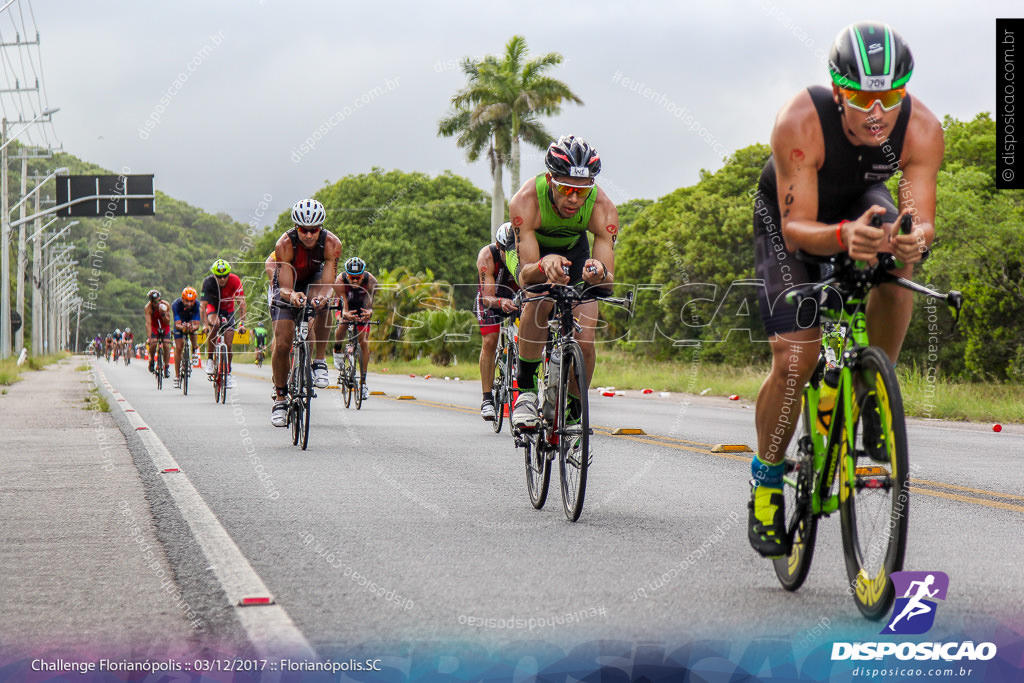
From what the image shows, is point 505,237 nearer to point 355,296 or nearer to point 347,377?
point 355,296

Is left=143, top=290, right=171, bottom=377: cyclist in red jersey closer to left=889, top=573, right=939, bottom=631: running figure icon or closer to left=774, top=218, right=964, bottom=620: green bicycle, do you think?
left=774, top=218, right=964, bottom=620: green bicycle

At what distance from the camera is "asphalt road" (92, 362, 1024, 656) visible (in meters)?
3.71

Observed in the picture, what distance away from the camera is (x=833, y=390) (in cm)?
386

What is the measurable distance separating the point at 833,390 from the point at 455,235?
2499 inches

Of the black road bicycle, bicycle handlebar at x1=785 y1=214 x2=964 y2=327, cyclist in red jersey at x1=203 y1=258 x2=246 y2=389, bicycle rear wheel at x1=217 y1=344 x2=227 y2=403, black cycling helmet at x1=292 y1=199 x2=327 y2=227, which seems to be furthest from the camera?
bicycle rear wheel at x1=217 y1=344 x2=227 y2=403

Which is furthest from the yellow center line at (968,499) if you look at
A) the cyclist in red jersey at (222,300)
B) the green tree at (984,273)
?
the green tree at (984,273)

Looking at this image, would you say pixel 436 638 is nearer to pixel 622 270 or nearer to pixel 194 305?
pixel 194 305

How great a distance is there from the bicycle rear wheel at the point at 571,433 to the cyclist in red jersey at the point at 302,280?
4215mm

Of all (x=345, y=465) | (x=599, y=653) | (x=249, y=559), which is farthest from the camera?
(x=345, y=465)

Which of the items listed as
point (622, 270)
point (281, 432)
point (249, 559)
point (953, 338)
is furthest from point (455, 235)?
point (249, 559)

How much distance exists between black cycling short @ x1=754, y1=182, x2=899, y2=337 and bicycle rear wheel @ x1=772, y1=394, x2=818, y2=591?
0.30 meters

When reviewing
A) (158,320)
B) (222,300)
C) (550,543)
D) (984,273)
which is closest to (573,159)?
(550,543)

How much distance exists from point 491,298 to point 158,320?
13684 millimetres

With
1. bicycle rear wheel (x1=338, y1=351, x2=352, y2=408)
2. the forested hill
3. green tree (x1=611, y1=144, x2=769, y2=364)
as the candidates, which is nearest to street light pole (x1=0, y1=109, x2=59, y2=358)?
the forested hill
